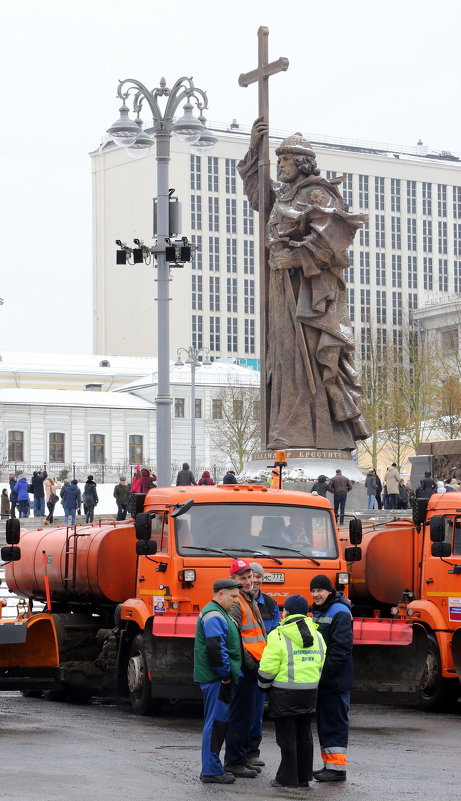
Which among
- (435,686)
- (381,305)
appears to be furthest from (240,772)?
(381,305)

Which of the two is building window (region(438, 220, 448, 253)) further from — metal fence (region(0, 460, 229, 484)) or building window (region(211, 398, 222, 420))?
metal fence (region(0, 460, 229, 484))

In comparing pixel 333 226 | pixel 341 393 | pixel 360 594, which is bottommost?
pixel 360 594

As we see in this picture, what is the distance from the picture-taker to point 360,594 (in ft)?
55.1

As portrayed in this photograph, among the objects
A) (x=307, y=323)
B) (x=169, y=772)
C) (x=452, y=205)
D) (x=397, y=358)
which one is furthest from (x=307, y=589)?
(x=452, y=205)

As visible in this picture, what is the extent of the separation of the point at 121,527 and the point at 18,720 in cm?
273

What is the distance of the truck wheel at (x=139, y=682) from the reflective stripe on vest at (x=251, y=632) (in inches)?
142

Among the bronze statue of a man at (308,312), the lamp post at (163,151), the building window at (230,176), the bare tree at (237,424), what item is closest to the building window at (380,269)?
the building window at (230,176)

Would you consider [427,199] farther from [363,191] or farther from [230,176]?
[230,176]

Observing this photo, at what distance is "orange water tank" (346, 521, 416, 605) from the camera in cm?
1644

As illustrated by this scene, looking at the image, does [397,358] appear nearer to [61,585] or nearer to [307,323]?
[307,323]

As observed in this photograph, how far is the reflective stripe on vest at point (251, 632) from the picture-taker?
11.0 meters

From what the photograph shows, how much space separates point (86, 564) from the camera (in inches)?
650

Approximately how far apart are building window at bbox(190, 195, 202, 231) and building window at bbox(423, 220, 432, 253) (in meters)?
26.8

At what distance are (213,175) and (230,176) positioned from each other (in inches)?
70.7
